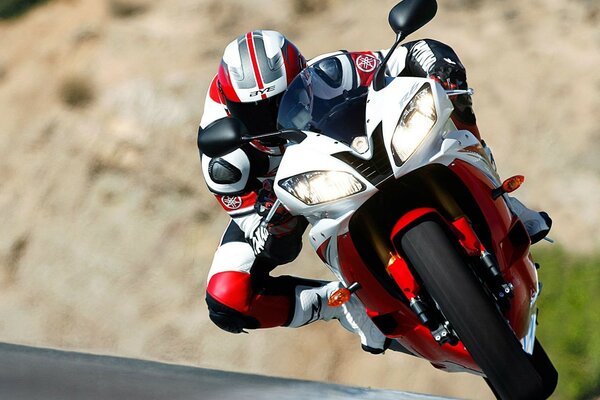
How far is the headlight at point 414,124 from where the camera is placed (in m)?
3.30

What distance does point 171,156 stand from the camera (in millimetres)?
7492

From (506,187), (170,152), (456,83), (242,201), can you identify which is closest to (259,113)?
(242,201)

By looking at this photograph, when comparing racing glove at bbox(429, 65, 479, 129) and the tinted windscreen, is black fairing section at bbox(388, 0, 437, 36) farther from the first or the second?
racing glove at bbox(429, 65, 479, 129)

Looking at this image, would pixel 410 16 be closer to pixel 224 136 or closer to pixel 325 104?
pixel 325 104

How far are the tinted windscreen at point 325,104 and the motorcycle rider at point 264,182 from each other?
0.15 meters

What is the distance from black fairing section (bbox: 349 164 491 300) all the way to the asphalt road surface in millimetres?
627

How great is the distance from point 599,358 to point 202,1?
493 centimetres

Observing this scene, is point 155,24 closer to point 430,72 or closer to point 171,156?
point 171,156

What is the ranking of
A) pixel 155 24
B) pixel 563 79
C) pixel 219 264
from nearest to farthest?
1. pixel 219 264
2. pixel 563 79
3. pixel 155 24

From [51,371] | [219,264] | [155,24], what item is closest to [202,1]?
[155,24]

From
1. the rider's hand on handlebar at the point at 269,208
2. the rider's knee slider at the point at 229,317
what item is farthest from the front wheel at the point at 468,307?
the rider's knee slider at the point at 229,317

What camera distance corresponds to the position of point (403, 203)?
3.46 meters

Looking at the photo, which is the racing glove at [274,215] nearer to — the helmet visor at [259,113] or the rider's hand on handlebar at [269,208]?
the rider's hand on handlebar at [269,208]

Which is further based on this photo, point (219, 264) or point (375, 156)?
point (219, 264)
